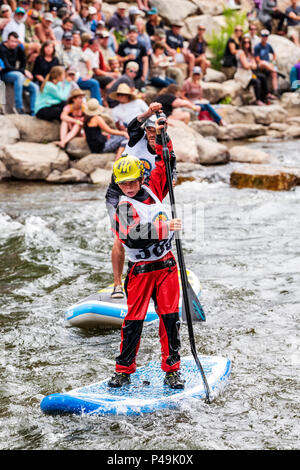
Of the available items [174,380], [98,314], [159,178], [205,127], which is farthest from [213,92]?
[174,380]

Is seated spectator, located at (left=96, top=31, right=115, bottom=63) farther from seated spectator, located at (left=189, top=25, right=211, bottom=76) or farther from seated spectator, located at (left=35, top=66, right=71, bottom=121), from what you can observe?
seated spectator, located at (left=189, top=25, right=211, bottom=76)

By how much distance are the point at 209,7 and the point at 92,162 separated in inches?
449

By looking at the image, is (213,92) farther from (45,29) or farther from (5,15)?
(5,15)

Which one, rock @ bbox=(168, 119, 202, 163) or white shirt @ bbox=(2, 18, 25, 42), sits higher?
white shirt @ bbox=(2, 18, 25, 42)

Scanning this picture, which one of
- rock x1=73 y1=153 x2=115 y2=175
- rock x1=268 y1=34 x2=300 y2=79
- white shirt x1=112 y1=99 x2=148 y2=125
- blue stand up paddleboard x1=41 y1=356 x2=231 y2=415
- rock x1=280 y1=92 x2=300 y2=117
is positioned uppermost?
blue stand up paddleboard x1=41 y1=356 x2=231 y2=415

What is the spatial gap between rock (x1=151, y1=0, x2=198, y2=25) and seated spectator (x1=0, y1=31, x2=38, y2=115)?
25.3ft

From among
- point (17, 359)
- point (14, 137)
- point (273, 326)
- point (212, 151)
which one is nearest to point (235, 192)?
point (212, 151)

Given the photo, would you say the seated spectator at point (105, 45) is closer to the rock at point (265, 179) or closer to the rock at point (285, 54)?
the rock at point (265, 179)

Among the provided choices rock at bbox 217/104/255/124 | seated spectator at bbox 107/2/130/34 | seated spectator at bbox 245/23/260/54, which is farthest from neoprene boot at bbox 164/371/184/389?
seated spectator at bbox 245/23/260/54

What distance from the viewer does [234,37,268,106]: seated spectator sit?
16422mm

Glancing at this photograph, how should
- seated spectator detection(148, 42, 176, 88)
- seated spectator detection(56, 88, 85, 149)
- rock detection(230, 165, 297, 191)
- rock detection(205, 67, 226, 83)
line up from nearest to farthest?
rock detection(230, 165, 297, 191), seated spectator detection(56, 88, 85, 149), seated spectator detection(148, 42, 176, 88), rock detection(205, 67, 226, 83)

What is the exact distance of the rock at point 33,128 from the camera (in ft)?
37.7

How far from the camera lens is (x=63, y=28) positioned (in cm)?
1238
